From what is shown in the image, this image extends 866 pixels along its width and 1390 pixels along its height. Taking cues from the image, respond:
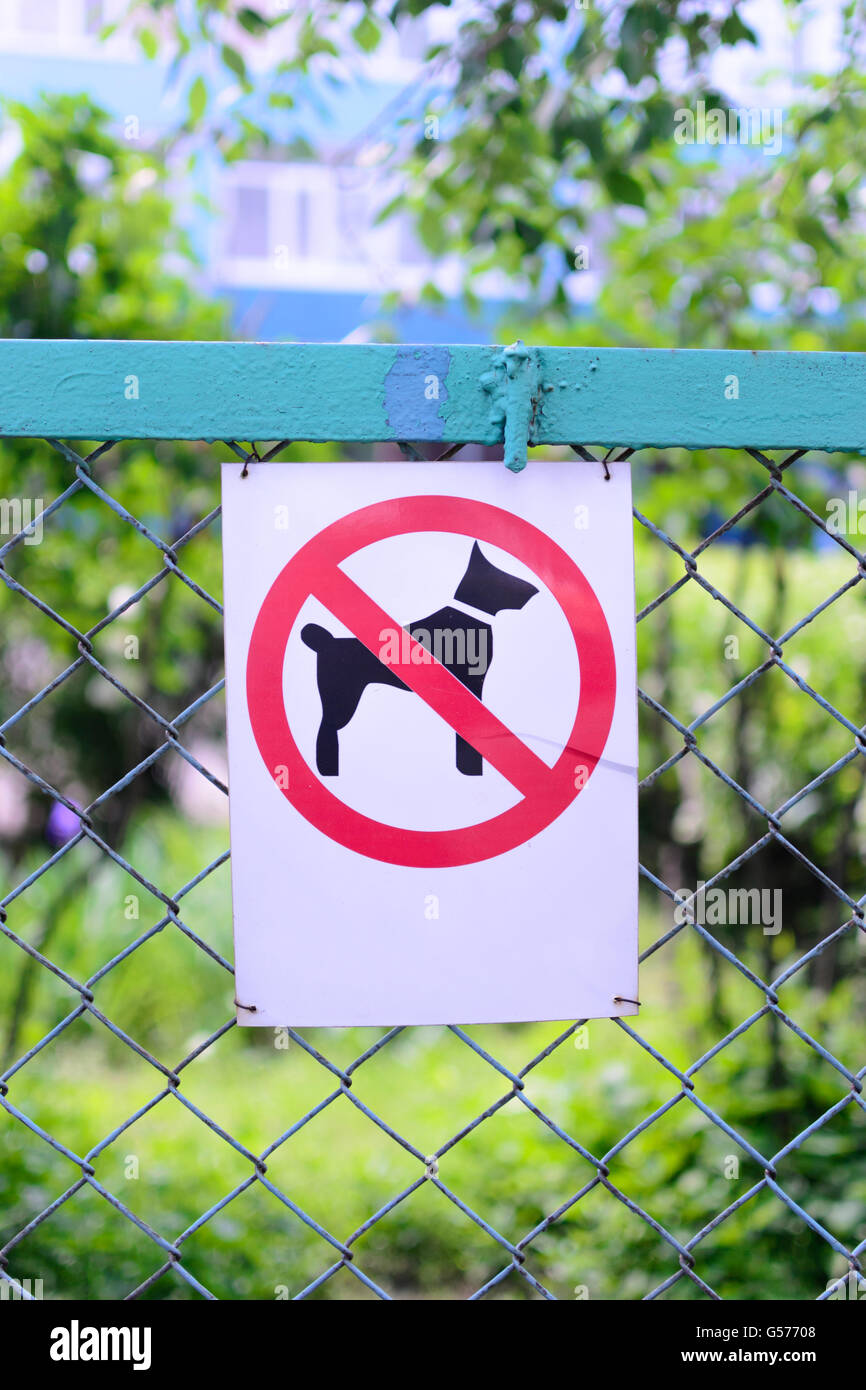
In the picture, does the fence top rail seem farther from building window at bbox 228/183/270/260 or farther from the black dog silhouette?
building window at bbox 228/183/270/260

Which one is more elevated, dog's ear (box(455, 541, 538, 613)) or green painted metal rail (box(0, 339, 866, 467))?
green painted metal rail (box(0, 339, 866, 467))

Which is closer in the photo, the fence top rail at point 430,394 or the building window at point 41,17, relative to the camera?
the fence top rail at point 430,394

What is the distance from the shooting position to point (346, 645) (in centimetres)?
113

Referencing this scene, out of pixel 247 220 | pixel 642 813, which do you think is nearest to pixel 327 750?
pixel 642 813

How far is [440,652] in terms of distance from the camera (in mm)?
1142

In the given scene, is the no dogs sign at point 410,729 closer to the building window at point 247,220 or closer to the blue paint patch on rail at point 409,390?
the blue paint patch on rail at point 409,390

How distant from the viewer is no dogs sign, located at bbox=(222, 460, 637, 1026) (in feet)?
3.73

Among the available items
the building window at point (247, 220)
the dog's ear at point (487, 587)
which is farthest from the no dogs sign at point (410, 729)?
the building window at point (247, 220)

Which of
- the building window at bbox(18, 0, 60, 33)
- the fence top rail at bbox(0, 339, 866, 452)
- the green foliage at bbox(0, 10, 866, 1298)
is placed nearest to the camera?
the fence top rail at bbox(0, 339, 866, 452)

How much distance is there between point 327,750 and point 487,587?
0.79 ft

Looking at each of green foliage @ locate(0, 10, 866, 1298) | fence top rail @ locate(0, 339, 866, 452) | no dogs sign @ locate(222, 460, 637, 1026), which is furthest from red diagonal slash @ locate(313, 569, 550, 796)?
green foliage @ locate(0, 10, 866, 1298)

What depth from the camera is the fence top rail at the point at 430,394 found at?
111 cm

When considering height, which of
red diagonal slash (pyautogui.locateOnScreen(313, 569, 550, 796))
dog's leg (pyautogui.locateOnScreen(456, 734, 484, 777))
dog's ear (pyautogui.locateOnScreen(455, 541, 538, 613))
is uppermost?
dog's ear (pyautogui.locateOnScreen(455, 541, 538, 613))

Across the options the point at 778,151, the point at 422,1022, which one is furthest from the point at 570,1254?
the point at 778,151
